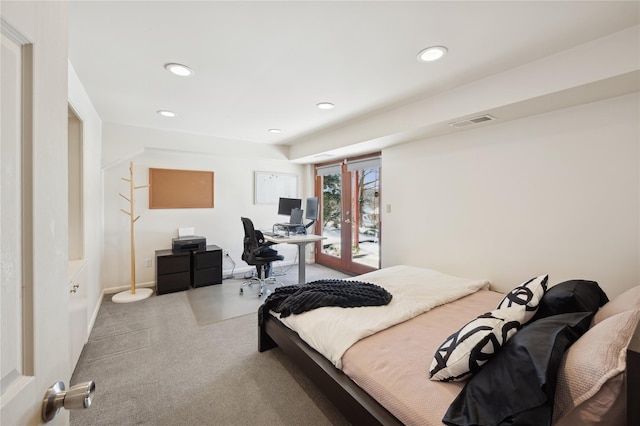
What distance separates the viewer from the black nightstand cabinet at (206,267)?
4.18 meters

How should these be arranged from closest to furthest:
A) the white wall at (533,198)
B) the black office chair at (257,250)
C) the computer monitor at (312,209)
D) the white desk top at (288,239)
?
the white wall at (533,198)
the white desk top at (288,239)
the black office chair at (257,250)
the computer monitor at (312,209)

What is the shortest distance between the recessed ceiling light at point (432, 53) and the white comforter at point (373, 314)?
6.15 ft

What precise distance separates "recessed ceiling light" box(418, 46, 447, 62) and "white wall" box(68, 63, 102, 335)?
2.65 m

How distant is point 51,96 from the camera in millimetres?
623

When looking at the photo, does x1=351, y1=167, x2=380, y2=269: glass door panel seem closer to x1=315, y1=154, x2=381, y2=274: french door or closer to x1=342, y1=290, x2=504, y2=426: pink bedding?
x1=315, y1=154, x2=381, y2=274: french door

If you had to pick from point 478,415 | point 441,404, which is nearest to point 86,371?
point 441,404

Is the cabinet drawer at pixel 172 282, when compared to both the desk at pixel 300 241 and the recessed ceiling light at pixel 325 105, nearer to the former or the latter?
the desk at pixel 300 241

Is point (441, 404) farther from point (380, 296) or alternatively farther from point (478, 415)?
point (380, 296)

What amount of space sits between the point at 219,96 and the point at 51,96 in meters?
2.38

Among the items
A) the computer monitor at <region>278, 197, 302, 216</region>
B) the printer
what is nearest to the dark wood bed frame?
the printer

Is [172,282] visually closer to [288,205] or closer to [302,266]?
[302,266]

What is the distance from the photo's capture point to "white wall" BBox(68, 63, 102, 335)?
2.46 m

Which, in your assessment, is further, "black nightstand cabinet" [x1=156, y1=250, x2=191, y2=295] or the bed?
"black nightstand cabinet" [x1=156, y1=250, x2=191, y2=295]

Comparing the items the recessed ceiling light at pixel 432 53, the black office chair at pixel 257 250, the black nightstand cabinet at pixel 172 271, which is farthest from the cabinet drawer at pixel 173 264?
the recessed ceiling light at pixel 432 53
